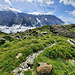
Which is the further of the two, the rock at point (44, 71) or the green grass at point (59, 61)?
the green grass at point (59, 61)

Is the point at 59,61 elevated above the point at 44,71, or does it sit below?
below

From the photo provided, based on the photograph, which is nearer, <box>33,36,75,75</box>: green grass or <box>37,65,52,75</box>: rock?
<box>37,65,52,75</box>: rock

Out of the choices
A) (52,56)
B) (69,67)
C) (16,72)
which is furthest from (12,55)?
(69,67)

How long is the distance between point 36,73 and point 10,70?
5.70 meters

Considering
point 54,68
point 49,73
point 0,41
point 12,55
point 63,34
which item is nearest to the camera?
point 49,73

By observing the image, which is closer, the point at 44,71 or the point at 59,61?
the point at 44,71

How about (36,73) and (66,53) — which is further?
(66,53)

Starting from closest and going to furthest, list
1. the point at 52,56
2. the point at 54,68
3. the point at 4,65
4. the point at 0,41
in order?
the point at 54,68, the point at 4,65, the point at 52,56, the point at 0,41

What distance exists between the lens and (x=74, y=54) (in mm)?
16188

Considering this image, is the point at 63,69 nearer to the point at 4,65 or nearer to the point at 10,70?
the point at 10,70

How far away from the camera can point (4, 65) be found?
13.5 m

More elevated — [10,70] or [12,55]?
[12,55]

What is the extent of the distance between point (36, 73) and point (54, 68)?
12.1 feet

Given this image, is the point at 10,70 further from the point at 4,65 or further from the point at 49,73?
the point at 49,73
